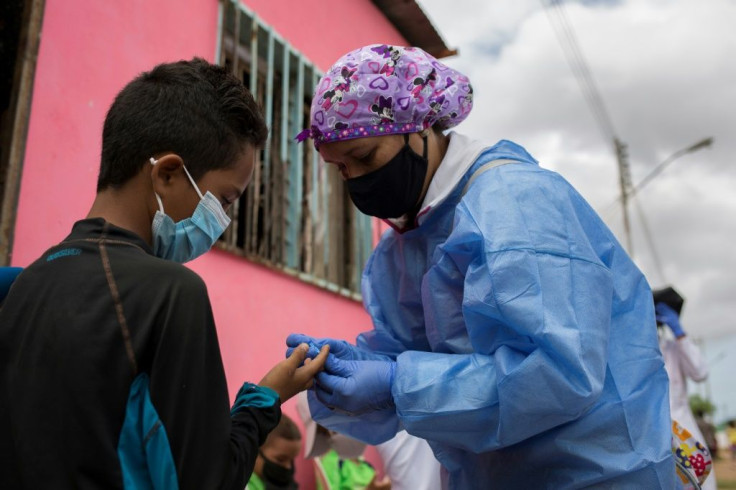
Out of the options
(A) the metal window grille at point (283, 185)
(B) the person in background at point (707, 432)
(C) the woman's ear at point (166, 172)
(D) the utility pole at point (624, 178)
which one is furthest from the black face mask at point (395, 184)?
(D) the utility pole at point (624, 178)

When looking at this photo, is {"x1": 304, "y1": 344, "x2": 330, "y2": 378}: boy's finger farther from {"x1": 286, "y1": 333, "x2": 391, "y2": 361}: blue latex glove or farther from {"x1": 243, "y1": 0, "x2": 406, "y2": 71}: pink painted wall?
{"x1": 243, "y1": 0, "x2": 406, "y2": 71}: pink painted wall

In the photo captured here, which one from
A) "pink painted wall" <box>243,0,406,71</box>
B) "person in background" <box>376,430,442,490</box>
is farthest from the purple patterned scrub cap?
"pink painted wall" <box>243,0,406,71</box>

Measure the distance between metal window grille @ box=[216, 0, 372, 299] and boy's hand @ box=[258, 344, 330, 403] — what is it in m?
2.72

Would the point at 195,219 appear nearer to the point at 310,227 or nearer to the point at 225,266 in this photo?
the point at 225,266

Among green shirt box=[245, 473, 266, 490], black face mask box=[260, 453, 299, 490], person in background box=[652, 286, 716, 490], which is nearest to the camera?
green shirt box=[245, 473, 266, 490]

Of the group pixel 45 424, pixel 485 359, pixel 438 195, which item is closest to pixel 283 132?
pixel 438 195

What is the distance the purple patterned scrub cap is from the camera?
1.96 m

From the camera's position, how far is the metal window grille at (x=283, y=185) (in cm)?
488

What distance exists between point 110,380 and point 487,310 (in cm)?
81

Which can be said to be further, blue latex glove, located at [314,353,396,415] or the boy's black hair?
blue latex glove, located at [314,353,396,415]

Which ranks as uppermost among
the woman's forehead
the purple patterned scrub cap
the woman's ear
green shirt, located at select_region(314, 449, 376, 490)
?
the purple patterned scrub cap

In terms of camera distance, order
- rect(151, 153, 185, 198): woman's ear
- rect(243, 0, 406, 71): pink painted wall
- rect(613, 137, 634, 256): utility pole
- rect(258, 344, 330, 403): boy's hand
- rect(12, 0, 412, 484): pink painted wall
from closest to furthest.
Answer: rect(151, 153, 185, 198): woman's ear < rect(258, 344, 330, 403): boy's hand < rect(12, 0, 412, 484): pink painted wall < rect(243, 0, 406, 71): pink painted wall < rect(613, 137, 634, 256): utility pole

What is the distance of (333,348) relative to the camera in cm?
201

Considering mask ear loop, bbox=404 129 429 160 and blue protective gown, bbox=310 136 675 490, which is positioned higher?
mask ear loop, bbox=404 129 429 160
